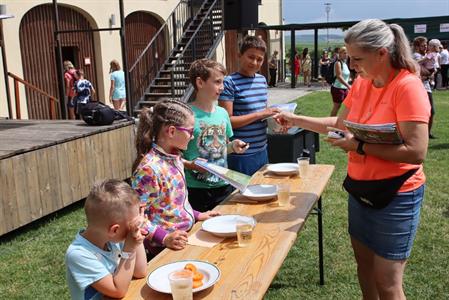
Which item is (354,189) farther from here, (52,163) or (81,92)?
(81,92)

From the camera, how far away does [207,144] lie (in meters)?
3.08

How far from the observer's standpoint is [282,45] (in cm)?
2741

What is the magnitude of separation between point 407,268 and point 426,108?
2153 millimetres

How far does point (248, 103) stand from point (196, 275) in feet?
6.64

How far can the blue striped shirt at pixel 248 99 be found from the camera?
3590 millimetres

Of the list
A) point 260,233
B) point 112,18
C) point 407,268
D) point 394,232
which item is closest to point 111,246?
point 260,233

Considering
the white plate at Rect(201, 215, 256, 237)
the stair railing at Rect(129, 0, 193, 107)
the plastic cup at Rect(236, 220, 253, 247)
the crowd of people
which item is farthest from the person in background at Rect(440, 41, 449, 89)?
the plastic cup at Rect(236, 220, 253, 247)

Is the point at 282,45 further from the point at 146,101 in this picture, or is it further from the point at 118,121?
the point at 118,121

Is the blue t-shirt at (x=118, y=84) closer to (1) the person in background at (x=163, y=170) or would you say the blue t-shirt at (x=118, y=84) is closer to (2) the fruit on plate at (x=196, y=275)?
(1) the person in background at (x=163, y=170)

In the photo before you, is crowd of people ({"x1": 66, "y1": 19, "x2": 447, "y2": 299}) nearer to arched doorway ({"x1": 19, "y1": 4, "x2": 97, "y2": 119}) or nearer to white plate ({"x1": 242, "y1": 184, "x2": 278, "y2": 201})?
white plate ({"x1": 242, "y1": 184, "x2": 278, "y2": 201})

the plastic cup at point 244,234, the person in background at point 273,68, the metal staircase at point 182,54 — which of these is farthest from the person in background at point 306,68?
the plastic cup at point 244,234

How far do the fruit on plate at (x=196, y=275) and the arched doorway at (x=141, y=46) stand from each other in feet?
39.2

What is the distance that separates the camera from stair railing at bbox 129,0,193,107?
13.6 m

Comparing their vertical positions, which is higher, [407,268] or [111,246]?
[111,246]
